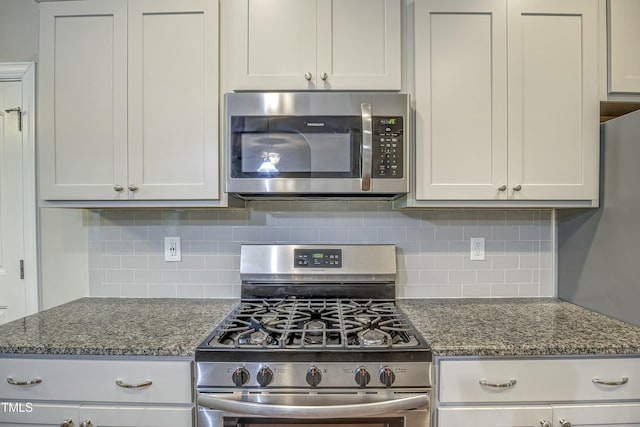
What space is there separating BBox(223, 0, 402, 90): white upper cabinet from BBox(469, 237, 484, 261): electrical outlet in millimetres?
899

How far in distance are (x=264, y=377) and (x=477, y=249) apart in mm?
1255

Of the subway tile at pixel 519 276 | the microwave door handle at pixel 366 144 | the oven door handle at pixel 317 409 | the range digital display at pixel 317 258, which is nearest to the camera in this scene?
the oven door handle at pixel 317 409

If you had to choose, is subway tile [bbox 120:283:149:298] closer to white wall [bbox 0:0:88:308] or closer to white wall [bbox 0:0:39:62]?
white wall [bbox 0:0:88:308]

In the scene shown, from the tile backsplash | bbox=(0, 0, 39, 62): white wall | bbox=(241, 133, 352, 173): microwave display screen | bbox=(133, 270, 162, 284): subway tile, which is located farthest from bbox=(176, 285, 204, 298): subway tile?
bbox=(0, 0, 39, 62): white wall

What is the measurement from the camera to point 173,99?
4.59ft

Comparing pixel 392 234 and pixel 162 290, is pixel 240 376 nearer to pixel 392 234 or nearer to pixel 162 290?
pixel 162 290

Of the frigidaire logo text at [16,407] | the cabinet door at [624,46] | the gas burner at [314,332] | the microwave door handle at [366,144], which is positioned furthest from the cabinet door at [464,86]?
the frigidaire logo text at [16,407]

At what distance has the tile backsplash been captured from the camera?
1726 millimetres

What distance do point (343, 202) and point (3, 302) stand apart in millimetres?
1952

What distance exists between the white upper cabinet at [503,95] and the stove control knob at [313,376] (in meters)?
0.82

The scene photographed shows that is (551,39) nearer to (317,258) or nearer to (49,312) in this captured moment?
(317,258)

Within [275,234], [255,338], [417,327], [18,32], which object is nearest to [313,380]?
[255,338]

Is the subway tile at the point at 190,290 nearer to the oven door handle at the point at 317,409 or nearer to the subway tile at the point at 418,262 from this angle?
the oven door handle at the point at 317,409

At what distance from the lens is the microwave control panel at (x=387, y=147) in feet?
4.42
